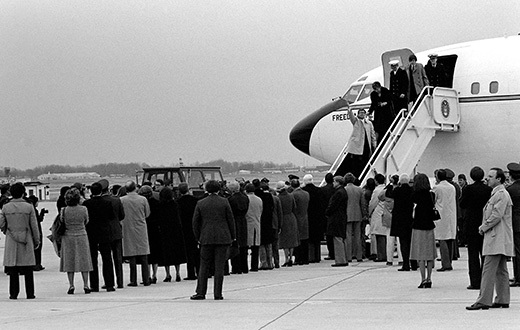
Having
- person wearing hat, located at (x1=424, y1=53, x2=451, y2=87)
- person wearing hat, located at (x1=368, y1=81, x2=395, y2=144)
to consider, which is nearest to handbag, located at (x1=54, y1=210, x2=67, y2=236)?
person wearing hat, located at (x1=368, y1=81, x2=395, y2=144)

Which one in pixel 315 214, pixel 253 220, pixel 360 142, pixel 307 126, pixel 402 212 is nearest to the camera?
pixel 402 212

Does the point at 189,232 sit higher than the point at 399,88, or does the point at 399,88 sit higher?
the point at 399,88

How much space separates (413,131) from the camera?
22.6 meters

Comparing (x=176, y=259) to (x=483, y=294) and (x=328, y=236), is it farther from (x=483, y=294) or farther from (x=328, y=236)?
(x=483, y=294)

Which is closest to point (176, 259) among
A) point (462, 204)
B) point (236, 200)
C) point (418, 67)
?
point (236, 200)

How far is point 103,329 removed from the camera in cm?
1052

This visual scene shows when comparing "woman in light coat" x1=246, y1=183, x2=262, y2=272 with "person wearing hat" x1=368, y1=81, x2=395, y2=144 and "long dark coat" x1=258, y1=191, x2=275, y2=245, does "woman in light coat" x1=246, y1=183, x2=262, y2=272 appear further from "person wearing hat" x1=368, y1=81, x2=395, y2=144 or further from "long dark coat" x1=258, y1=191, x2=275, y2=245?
"person wearing hat" x1=368, y1=81, x2=395, y2=144

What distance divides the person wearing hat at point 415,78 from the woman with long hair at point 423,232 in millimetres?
8515

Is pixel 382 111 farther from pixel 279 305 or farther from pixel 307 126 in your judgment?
pixel 279 305

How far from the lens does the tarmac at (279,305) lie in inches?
425

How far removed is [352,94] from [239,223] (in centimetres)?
923

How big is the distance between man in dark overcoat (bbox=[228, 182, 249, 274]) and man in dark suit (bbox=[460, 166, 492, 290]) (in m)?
4.92

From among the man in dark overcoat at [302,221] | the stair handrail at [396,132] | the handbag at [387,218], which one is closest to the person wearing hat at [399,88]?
the stair handrail at [396,132]

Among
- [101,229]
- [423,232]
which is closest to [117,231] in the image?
[101,229]
